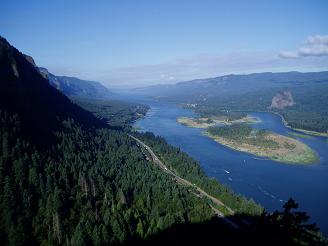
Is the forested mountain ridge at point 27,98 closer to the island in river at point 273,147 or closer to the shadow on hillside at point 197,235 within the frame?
the shadow on hillside at point 197,235

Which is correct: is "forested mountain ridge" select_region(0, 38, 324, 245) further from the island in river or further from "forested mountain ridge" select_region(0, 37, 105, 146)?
the island in river

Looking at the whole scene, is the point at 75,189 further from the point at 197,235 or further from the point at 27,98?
the point at 27,98

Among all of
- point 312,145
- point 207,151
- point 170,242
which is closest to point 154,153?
point 207,151

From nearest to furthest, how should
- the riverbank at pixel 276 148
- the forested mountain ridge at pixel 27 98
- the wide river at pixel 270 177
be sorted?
the wide river at pixel 270 177
the forested mountain ridge at pixel 27 98
the riverbank at pixel 276 148

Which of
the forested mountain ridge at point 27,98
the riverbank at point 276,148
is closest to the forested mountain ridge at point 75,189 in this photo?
the forested mountain ridge at point 27,98

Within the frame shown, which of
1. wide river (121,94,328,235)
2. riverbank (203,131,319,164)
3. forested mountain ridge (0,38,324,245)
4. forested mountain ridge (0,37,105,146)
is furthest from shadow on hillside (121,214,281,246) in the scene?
riverbank (203,131,319,164)

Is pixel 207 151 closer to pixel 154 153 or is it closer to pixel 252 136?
pixel 154 153
